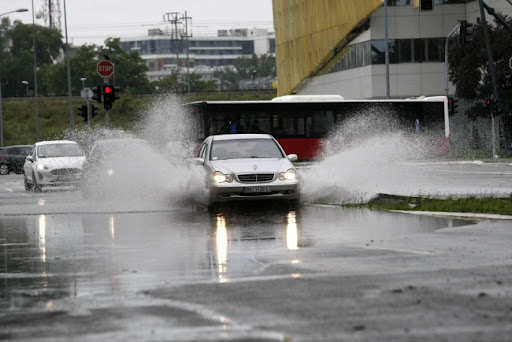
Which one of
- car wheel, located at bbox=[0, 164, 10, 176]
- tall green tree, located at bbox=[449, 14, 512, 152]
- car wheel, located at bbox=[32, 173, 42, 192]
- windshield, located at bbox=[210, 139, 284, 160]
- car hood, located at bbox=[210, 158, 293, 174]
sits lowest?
car wheel, located at bbox=[0, 164, 10, 176]

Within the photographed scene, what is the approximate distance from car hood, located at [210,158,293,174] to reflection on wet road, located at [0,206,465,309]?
809mm

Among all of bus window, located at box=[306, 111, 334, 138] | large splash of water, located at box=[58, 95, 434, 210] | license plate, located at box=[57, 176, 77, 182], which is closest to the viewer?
Result: large splash of water, located at box=[58, 95, 434, 210]

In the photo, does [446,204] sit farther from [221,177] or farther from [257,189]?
[221,177]

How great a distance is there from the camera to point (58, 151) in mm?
37219

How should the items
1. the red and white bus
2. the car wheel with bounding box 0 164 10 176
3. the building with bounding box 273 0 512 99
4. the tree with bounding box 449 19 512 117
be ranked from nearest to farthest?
the red and white bus
the tree with bounding box 449 19 512 117
the car wheel with bounding box 0 164 10 176
the building with bounding box 273 0 512 99

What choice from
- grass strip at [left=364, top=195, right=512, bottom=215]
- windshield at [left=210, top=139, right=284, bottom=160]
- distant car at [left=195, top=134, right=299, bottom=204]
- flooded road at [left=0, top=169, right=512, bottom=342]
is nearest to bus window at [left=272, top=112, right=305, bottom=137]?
windshield at [left=210, top=139, right=284, bottom=160]

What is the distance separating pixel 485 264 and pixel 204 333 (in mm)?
4630

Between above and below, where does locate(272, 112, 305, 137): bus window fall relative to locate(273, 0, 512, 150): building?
below

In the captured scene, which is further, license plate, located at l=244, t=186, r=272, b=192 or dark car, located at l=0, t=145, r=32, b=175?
dark car, located at l=0, t=145, r=32, b=175

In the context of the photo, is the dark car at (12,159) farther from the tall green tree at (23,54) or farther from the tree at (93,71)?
the tall green tree at (23,54)

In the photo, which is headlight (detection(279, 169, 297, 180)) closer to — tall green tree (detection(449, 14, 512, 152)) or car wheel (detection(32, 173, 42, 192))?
car wheel (detection(32, 173, 42, 192))

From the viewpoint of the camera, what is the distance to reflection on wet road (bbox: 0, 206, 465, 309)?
11203 mm

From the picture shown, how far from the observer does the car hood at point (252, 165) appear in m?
21.8

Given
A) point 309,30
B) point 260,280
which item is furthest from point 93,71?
point 260,280
